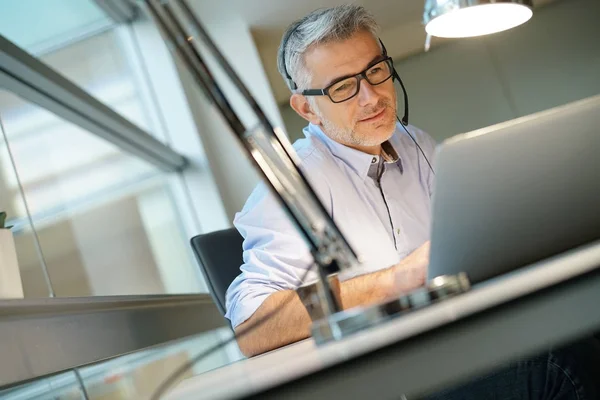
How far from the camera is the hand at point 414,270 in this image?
1.19 m

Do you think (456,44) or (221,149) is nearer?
(221,149)

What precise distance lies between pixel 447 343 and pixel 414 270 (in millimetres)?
575

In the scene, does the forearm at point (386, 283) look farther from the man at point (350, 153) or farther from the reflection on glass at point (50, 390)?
the reflection on glass at point (50, 390)

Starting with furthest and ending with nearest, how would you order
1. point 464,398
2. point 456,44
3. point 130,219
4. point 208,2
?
point 456,44 < point 208,2 < point 130,219 < point 464,398

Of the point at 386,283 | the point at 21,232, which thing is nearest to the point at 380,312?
the point at 386,283

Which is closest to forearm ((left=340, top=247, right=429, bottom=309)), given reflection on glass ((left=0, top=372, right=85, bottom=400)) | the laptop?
the laptop

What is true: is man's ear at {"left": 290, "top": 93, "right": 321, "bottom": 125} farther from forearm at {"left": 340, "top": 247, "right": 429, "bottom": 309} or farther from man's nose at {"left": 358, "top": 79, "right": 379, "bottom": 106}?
forearm at {"left": 340, "top": 247, "right": 429, "bottom": 309}

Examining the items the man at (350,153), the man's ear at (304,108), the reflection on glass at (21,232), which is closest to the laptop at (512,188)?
the man at (350,153)

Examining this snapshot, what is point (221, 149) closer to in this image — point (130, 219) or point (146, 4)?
point (130, 219)

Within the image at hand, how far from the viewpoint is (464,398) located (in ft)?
3.80

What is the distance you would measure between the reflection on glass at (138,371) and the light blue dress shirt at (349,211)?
356 millimetres

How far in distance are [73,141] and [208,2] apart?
153cm

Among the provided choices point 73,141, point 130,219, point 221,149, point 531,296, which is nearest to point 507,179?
point 531,296

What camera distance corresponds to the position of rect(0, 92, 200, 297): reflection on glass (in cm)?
240
